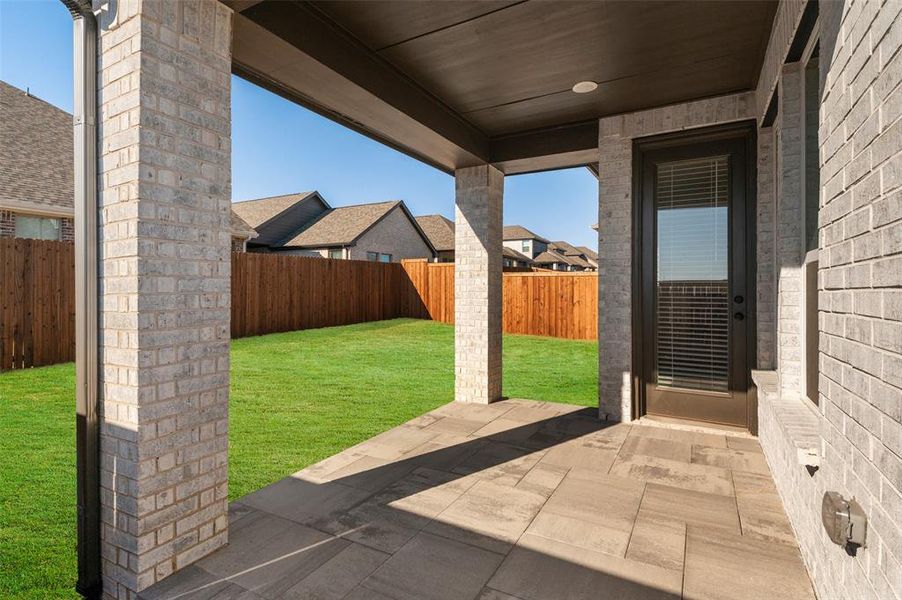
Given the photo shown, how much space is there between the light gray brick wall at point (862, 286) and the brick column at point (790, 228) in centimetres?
109

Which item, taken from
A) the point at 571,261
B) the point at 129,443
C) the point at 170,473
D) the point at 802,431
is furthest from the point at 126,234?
the point at 571,261

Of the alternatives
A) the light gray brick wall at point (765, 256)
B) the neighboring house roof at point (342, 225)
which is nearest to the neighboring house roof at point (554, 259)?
the neighboring house roof at point (342, 225)

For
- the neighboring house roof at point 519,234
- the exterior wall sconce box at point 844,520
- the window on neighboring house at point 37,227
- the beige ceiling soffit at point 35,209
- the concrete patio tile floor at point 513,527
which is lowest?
the concrete patio tile floor at point 513,527

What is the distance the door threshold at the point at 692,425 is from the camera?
13.7 ft

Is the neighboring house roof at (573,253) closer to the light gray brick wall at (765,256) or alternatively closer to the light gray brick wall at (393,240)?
the light gray brick wall at (393,240)

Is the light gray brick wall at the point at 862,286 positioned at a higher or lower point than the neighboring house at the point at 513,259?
lower

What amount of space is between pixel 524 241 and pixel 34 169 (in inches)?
1498

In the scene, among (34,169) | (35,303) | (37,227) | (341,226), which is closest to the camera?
(35,303)

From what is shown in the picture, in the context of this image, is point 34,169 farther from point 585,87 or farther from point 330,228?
point 330,228

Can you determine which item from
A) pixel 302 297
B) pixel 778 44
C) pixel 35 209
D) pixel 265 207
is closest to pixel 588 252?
pixel 265 207

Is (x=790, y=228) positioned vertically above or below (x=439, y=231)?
below

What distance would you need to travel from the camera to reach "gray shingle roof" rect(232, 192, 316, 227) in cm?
2092

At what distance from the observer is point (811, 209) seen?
2.67 meters

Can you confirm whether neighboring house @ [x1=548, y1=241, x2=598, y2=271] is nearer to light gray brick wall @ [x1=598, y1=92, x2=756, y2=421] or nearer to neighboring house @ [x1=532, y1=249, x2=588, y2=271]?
neighboring house @ [x1=532, y1=249, x2=588, y2=271]
